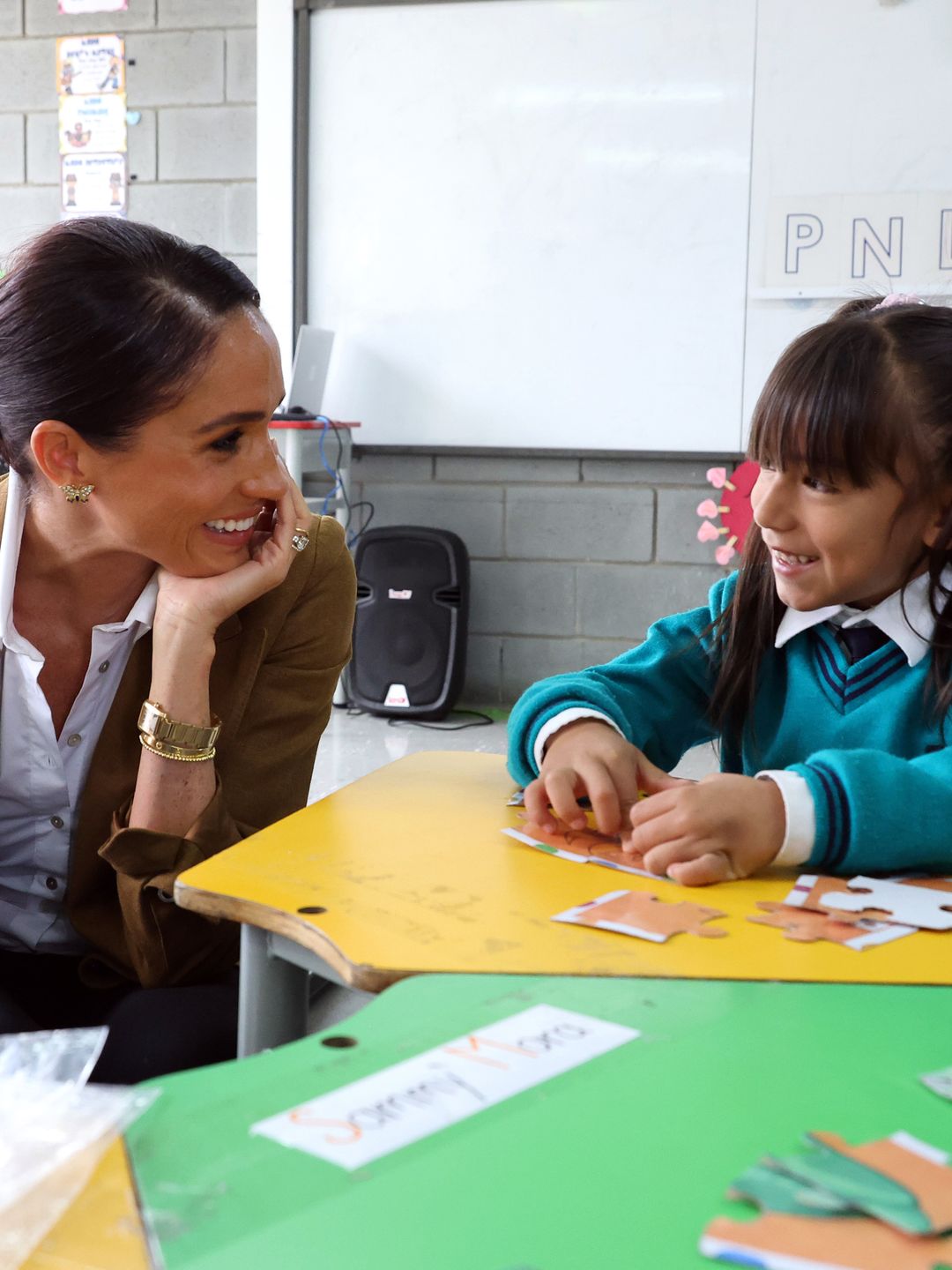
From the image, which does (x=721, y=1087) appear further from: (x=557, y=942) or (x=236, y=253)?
(x=236, y=253)

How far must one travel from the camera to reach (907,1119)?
63cm

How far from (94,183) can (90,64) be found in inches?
15.2

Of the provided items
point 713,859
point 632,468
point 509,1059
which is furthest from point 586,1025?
point 632,468

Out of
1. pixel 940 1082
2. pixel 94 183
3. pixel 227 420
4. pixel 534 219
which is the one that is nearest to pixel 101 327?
pixel 227 420

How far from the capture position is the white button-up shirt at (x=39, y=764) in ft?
4.33

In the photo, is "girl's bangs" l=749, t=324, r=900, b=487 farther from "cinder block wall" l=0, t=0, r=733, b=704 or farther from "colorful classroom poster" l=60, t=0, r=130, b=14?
"colorful classroom poster" l=60, t=0, r=130, b=14

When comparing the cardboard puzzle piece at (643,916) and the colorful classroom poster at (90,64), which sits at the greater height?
the colorful classroom poster at (90,64)

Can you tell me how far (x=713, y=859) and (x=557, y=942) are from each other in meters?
0.18

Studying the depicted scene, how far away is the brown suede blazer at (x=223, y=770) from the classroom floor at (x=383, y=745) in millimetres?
1796

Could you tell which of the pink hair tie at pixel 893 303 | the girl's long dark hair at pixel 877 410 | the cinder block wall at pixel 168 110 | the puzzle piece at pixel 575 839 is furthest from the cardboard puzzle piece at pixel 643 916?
the cinder block wall at pixel 168 110

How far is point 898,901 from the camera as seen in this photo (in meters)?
0.95

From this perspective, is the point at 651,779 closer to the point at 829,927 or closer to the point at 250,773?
the point at 829,927

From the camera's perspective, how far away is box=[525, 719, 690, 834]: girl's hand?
1.10 metres

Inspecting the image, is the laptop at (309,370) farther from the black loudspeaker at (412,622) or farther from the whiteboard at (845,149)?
the whiteboard at (845,149)
